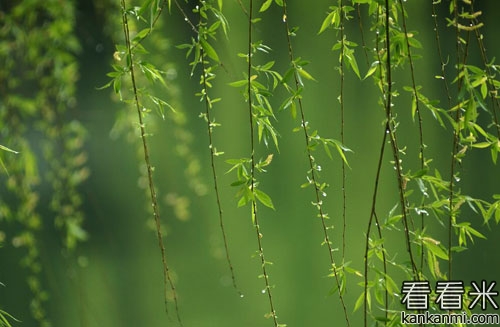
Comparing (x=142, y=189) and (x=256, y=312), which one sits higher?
(x=142, y=189)

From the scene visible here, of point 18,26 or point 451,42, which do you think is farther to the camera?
point 451,42

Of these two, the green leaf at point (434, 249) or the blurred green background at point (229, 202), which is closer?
the green leaf at point (434, 249)

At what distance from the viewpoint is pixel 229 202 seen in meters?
2.47

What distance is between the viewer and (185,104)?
2451 millimetres

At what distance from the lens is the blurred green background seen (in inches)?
93.7

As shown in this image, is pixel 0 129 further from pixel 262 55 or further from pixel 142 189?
pixel 262 55

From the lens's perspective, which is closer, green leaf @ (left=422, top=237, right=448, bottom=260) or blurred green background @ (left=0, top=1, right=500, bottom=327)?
green leaf @ (left=422, top=237, right=448, bottom=260)

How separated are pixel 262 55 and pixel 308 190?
481 mm

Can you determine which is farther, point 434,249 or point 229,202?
point 229,202

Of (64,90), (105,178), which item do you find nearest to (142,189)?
(105,178)

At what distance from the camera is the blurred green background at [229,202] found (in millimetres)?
2381

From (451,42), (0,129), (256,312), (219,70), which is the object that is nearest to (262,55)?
(219,70)

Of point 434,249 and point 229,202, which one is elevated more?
point 434,249

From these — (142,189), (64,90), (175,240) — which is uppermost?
(64,90)
